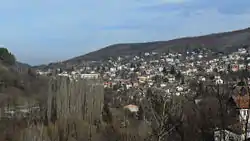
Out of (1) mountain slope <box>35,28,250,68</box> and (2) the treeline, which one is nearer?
(2) the treeline

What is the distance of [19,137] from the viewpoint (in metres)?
22.5

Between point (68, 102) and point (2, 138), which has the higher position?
point (68, 102)

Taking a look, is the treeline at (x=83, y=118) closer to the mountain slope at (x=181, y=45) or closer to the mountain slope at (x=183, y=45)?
the mountain slope at (x=181, y=45)

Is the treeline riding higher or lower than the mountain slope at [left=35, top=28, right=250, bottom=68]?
lower

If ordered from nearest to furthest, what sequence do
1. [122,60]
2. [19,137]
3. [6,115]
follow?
[19,137], [6,115], [122,60]

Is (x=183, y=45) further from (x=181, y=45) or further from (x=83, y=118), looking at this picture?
(x=83, y=118)

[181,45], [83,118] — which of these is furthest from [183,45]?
[83,118]

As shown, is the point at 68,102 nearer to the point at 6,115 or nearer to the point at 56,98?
the point at 56,98

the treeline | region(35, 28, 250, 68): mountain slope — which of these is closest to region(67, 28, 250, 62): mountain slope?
region(35, 28, 250, 68): mountain slope

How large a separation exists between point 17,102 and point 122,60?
70.2 m

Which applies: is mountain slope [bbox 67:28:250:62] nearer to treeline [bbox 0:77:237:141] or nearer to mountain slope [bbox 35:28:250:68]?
mountain slope [bbox 35:28:250:68]

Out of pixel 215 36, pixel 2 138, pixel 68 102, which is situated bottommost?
pixel 2 138

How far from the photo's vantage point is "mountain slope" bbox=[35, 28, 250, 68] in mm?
98831

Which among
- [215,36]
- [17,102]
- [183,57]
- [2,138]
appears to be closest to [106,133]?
[2,138]
